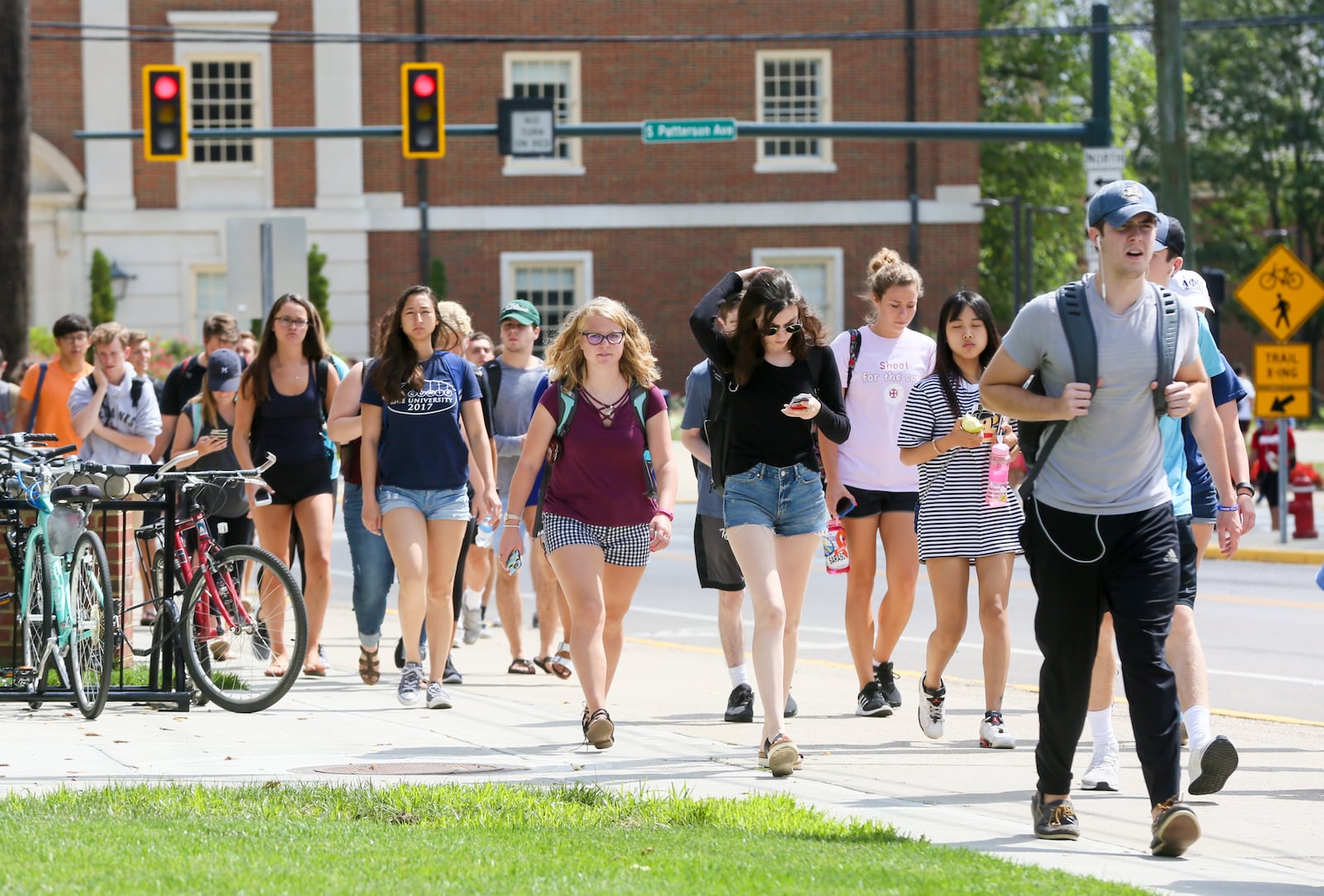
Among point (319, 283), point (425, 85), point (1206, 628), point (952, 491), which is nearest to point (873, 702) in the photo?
point (952, 491)

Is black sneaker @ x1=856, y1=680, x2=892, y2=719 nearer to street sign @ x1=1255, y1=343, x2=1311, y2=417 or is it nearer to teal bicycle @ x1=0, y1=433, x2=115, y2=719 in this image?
teal bicycle @ x1=0, y1=433, x2=115, y2=719

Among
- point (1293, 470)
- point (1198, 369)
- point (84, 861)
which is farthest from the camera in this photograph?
point (1293, 470)

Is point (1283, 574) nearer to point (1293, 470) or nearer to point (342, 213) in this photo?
point (1293, 470)

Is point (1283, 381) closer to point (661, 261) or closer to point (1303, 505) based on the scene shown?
point (1303, 505)

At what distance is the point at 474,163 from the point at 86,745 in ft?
102

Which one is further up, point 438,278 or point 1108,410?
point 438,278

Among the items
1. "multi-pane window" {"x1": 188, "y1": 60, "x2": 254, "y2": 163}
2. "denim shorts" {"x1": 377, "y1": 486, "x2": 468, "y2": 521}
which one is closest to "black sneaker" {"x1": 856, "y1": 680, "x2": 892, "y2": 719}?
"denim shorts" {"x1": 377, "y1": 486, "x2": 468, "y2": 521}

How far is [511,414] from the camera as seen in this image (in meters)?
11.6

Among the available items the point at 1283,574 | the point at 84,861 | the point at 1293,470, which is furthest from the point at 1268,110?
the point at 84,861

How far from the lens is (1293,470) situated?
22031 millimetres

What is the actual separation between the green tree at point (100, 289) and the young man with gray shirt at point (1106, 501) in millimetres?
32564

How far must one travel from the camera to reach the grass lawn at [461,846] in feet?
16.9

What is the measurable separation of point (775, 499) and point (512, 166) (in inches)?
1218

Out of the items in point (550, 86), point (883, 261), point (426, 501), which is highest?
point (550, 86)
